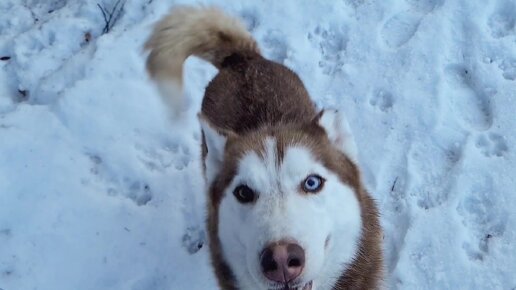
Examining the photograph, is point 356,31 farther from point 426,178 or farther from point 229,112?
point 229,112

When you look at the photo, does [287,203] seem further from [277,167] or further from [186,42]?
[186,42]

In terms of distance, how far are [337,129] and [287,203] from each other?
0.62 metres

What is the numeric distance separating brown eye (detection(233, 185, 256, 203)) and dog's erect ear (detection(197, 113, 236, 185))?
0.35 metres

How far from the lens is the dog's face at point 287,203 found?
2.28m

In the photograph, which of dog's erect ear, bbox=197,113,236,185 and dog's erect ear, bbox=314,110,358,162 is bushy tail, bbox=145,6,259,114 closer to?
dog's erect ear, bbox=197,113,236,185

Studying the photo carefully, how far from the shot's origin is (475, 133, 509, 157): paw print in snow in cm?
372

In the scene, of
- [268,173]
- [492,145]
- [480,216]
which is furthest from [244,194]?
[492,145]

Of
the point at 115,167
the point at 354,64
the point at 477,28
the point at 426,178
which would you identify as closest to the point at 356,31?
the point at 354,64

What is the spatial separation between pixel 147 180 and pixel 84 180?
16.1 inches

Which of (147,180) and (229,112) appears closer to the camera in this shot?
(229,112)

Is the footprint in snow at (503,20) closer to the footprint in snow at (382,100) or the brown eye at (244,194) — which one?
the footprint in snow at (382,100)

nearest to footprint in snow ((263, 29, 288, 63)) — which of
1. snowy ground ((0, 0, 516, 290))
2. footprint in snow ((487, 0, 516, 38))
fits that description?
snowy ground ((0, 0, 516, 290))

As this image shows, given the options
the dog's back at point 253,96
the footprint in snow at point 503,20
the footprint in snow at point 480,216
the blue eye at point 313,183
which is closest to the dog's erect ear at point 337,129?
the dog's back at point 253,96

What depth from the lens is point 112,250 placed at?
3719 millimetres
